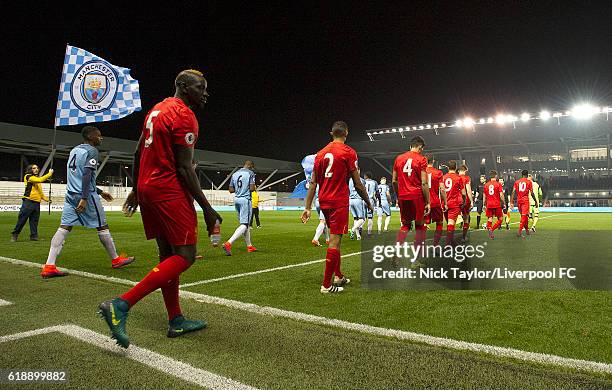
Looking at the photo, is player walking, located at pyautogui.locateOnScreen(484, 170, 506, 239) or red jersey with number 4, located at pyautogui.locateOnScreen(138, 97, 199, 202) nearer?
red jersey with number 4, located at pyautogui.locateOnScreen(138, 97, 199, 202)

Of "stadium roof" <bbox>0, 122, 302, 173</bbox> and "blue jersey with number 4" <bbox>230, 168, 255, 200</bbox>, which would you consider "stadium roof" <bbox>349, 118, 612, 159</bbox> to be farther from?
"blue jersey with number 4" <bbox>230, 168, 255, 200</bbox>

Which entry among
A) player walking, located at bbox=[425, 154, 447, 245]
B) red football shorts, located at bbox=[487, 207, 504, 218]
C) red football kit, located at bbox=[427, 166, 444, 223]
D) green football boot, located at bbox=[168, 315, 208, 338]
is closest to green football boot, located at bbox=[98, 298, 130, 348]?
green football boot, located at bbox=[168, 315, 208, 338]

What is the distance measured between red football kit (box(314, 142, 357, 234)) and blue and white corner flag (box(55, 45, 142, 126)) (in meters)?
8.30

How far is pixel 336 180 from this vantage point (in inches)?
197

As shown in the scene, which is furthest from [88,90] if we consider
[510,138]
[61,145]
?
[510,138]

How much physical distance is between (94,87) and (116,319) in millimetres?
9914

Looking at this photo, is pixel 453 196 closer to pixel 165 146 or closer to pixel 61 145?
pixel 165 146

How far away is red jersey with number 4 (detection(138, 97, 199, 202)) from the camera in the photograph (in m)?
3.04

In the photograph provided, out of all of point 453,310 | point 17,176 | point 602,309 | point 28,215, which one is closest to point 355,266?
point 453,310

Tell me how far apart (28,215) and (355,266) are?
29.5 ft

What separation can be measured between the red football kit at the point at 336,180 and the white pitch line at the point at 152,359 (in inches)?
103

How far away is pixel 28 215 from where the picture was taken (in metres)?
10.8

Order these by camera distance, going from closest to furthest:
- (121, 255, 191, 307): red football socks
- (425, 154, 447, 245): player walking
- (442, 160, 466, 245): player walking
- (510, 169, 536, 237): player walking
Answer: (121, 255, 191, 307): red football socks < (425, 154, 447, 245): player walking < (442, 160, 466, 245): player walking < (510, 169, 536, 237): player walking

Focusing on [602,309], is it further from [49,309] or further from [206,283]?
[49,309]
